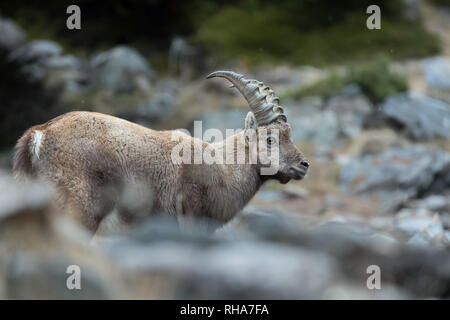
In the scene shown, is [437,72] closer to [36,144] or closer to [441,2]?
[441,2]

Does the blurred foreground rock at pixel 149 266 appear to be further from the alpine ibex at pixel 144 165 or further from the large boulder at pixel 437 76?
the large boulder at pixel 437 76

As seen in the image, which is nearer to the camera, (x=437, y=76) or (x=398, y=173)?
(x=398, y=173)

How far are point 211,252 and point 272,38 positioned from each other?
80.4 feet

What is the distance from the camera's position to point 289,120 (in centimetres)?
2159

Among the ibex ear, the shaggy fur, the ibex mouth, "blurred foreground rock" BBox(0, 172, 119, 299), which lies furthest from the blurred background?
the ibex ear

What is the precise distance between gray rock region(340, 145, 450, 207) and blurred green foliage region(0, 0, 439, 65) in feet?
32.0

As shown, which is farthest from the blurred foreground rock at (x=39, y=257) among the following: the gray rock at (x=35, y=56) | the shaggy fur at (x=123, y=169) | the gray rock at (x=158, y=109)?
the gray rock at (x=35, y=56)

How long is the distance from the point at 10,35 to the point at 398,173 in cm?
1552

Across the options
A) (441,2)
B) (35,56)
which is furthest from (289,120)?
(441,2)

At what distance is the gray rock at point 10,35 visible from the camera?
23.8 metres

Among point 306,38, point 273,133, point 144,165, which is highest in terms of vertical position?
point 306,38

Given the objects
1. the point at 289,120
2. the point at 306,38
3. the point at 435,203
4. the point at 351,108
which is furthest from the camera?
the point at 306,38

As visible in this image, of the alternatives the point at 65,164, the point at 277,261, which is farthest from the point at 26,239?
the point at 65,164

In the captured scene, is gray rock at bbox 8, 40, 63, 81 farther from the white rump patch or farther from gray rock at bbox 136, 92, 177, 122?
the white rump patch
